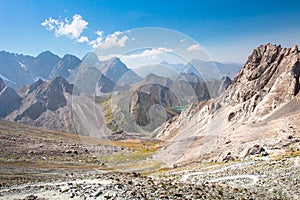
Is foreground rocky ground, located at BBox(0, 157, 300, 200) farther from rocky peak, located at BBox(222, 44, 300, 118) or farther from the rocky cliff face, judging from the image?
rocky peak, located at BBox(222, 44, 300, 118)

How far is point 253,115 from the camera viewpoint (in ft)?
429

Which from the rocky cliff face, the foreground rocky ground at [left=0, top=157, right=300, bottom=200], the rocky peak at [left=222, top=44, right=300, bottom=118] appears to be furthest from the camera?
the rocky peak at [left=222, top=44, right=300, bottom=118]

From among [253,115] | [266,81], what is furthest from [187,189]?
[266,81]

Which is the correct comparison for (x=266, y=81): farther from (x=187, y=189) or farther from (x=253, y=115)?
(x=187, y=189)

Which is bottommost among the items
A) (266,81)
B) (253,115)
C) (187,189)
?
(187,189)

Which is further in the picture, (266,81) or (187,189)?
(266,81)

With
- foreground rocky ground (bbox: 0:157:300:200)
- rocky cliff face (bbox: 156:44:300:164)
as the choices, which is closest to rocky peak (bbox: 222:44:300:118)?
rocky cliff face (bbox: 156:44:300:164)

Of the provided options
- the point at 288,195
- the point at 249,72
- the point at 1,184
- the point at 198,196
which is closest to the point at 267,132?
the point at 288,195

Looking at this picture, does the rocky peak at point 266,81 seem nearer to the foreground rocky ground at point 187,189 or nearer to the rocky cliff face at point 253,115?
the rocky cliff face at point 253,115

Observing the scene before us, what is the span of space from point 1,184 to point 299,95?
10698 centimetres

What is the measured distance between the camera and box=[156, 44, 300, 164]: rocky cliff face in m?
83.5

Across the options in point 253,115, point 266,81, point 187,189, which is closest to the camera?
point 187,189

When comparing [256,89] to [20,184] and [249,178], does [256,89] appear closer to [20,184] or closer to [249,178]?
[249,178]

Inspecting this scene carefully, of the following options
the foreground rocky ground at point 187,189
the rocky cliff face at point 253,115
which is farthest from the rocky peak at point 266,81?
the foreground rocky ground at point 187,189
